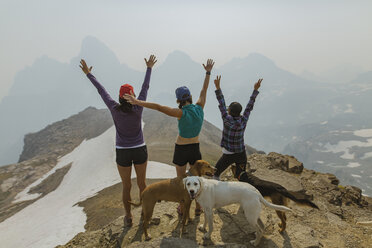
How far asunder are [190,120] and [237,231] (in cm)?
327

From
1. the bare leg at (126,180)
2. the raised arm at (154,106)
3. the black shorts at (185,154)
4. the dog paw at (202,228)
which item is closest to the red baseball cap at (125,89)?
the raised arm at (154,106)

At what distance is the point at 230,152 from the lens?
5.88m

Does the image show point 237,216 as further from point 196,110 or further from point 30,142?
point 30,142

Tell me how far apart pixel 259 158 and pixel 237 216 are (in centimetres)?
577

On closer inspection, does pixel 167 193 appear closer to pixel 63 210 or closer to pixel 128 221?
pixel 128 221

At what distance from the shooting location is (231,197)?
16.2 ft

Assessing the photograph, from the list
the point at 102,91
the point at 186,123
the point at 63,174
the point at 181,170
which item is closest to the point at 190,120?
the point at 186,123

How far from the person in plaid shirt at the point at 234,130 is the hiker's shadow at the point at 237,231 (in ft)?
4.08

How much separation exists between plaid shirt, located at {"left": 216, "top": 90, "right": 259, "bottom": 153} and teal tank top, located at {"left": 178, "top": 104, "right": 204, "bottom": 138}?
2.41 feet

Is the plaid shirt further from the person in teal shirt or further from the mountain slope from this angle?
the mountain slope

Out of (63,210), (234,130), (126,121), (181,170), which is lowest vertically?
(63,210)

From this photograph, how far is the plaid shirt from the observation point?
554 centimetres

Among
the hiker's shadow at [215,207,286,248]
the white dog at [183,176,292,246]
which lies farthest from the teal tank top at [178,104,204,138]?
the hiker's shadow at [215,207,286,248]

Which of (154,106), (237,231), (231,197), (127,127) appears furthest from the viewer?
(237,231)
